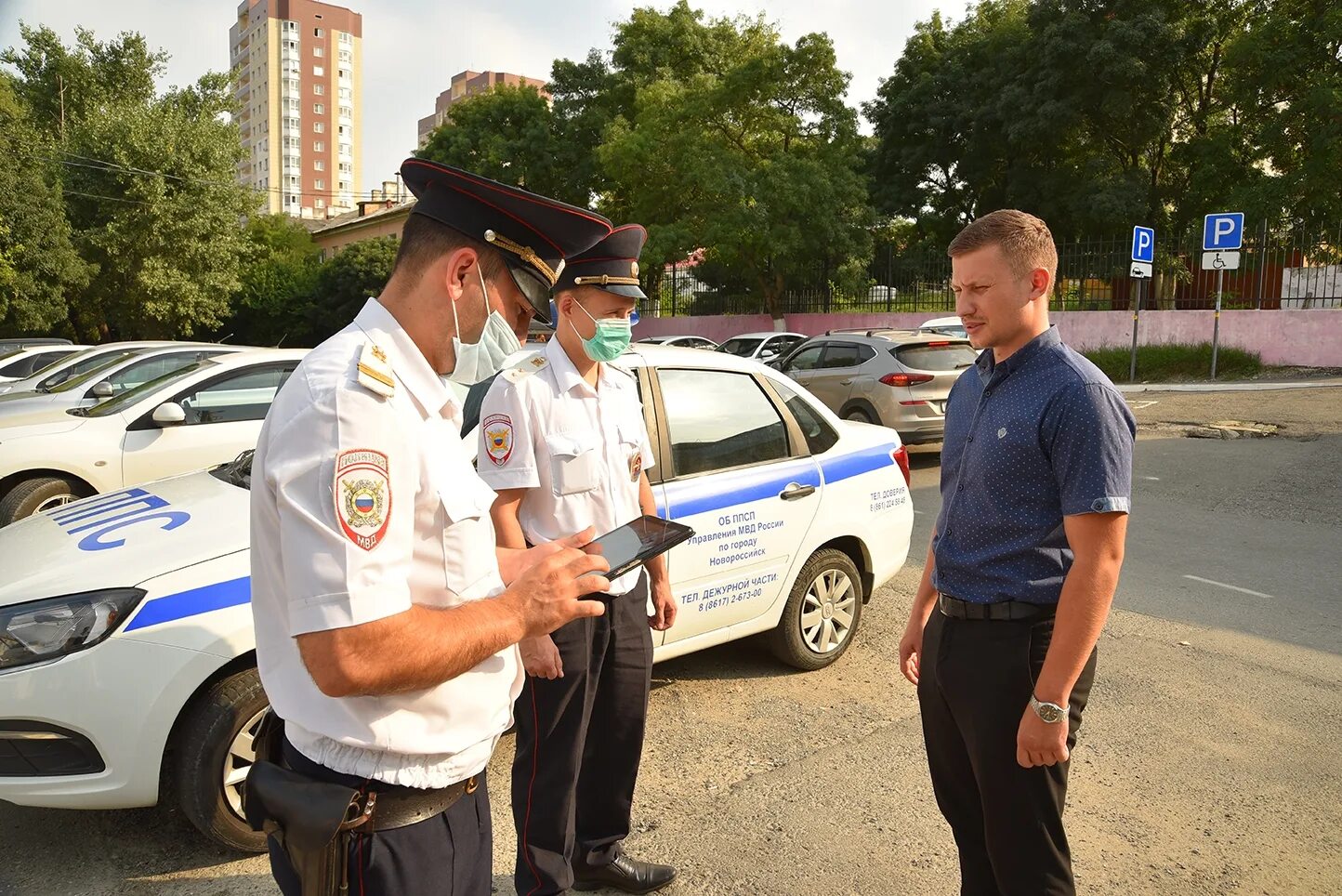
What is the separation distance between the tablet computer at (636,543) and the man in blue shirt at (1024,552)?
0.70 m

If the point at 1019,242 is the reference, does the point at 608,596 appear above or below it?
below

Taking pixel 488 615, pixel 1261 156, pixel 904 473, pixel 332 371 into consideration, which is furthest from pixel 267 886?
pixel 1261 156

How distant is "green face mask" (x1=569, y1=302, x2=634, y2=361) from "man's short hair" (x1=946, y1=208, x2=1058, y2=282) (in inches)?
41.9

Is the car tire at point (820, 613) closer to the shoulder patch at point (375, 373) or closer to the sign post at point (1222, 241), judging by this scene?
the shoulder patch at point (375, 373)

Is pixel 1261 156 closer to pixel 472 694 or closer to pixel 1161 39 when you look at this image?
pixel 1161 39

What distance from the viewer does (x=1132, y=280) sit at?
20.4 metres

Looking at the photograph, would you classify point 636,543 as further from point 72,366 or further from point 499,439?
point 72,366

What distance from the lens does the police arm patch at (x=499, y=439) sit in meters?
2.66

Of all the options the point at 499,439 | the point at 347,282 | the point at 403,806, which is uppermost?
the point at 347,282

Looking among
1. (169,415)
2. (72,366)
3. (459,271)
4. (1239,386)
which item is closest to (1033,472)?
(459,271)

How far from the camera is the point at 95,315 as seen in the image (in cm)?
3059

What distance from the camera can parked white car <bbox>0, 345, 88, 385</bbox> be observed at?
47.2 feet

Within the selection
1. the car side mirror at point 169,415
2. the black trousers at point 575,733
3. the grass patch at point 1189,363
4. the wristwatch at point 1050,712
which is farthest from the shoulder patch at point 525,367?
the grass patch at point 1189,363

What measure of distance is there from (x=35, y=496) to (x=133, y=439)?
2.40 ft
